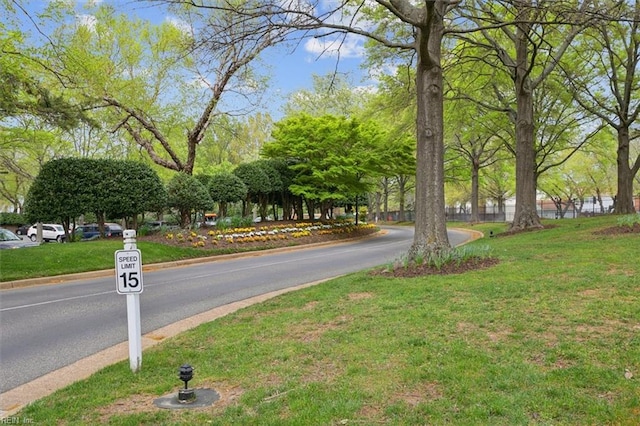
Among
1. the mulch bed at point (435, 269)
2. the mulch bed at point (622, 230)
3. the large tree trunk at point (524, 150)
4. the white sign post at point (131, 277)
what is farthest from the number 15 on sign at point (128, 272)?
the large tree trunk at point (524, 150)

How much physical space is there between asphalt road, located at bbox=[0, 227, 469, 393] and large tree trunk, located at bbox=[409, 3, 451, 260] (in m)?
3.12

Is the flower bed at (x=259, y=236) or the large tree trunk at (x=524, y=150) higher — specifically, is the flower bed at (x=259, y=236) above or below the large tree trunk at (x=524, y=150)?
below

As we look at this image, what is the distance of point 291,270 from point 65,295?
557 cm

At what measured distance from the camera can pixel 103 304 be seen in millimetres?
8594

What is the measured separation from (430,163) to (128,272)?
674 centimetres

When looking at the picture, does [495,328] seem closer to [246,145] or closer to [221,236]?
[221,236]

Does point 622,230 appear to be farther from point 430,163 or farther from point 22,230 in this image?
point 22,230

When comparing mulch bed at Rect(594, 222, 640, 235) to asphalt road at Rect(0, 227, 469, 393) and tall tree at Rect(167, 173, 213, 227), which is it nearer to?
asphalt road at Rect(0, 227, 469, 393)

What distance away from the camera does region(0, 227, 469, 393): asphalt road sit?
18.6ft

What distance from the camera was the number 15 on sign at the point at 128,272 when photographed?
14.4 ft

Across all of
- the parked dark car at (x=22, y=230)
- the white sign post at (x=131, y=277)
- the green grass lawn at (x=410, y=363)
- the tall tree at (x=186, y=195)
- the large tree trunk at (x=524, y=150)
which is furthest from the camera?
the parked dark car at (x=22, y=230)

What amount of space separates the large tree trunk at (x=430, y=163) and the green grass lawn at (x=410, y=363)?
93.9 inches

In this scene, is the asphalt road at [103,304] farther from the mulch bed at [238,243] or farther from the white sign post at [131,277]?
the mulch bed at [238,243]

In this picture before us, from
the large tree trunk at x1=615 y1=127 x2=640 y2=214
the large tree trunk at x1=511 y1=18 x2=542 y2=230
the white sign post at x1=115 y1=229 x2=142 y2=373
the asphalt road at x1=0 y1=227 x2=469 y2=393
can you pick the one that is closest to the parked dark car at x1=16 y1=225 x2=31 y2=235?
the asphalt road at x1=0 y1=227 x2=469 y2=393
